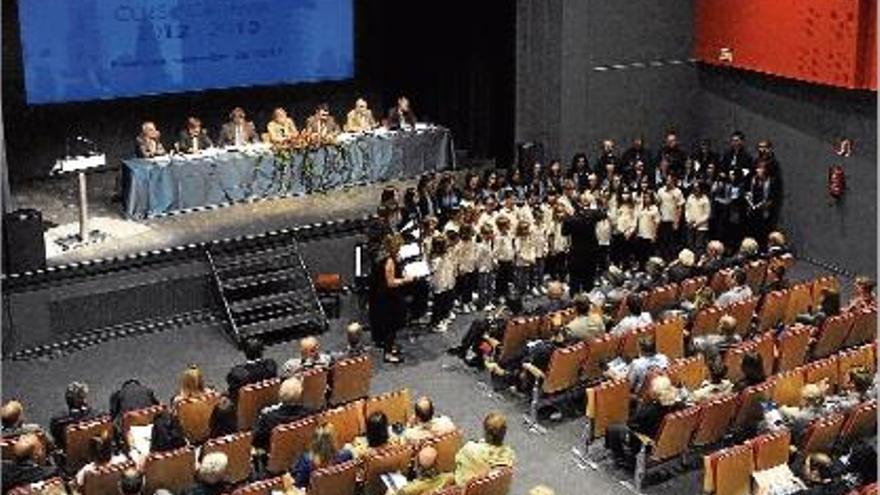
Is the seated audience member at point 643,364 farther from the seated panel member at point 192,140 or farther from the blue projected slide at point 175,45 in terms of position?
the blue projected slide at point 175,45

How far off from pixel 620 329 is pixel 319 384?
9.16 feet

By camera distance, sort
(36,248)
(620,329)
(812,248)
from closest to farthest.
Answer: (620,329) → (36,248) → (812,248)

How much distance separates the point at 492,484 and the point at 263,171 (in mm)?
7881

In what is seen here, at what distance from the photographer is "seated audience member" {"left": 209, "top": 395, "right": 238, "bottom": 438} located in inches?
356

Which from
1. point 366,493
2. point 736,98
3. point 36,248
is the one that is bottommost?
point 366,493

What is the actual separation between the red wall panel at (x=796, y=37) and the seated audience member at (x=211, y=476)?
9139mm

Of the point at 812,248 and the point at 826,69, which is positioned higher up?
the point at 826,69

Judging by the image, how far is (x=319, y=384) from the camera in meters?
10.3

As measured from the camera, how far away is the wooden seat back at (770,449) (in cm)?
860

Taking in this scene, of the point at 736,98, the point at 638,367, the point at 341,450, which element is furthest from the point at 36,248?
the point at 736,98

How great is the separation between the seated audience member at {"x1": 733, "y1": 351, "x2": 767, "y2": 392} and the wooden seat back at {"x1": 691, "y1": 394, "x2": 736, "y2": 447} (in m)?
0.32

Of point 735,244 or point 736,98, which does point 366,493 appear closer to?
point 735,244

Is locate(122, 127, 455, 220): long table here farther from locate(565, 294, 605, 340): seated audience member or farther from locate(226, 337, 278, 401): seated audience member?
locate(565, 294, 605, 340): seated audience member

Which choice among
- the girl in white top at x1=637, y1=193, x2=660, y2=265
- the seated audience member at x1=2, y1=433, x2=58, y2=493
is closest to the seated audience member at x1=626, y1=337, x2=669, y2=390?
the girl in white top at x1=637, y1=193, x2=660, y2=265
